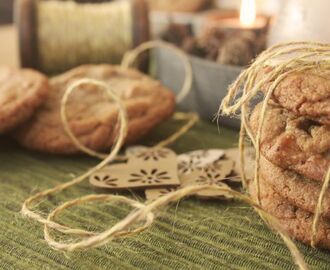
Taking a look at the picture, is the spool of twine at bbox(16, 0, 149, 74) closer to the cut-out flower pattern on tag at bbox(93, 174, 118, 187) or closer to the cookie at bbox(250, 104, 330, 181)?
the cut-out flower pattern on tag at bbox(93, 174, 118, 187)

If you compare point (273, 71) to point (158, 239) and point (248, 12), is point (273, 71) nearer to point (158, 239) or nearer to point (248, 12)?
point (158, 239)

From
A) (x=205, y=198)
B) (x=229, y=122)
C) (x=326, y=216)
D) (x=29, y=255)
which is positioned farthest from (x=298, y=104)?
(x=229, y=122)

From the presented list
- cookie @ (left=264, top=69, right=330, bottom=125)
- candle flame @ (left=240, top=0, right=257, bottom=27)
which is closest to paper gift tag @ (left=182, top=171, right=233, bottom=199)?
cookie @ (left=264, top=69, right=330, bottom=125)

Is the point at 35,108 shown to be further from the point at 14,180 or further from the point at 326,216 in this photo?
the point at 326,216

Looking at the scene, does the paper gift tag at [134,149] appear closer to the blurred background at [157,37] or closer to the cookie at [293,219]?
the blurred background at [157,37]

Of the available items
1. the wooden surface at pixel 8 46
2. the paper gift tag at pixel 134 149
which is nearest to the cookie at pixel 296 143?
the paper gift tag at pixel 134 149
